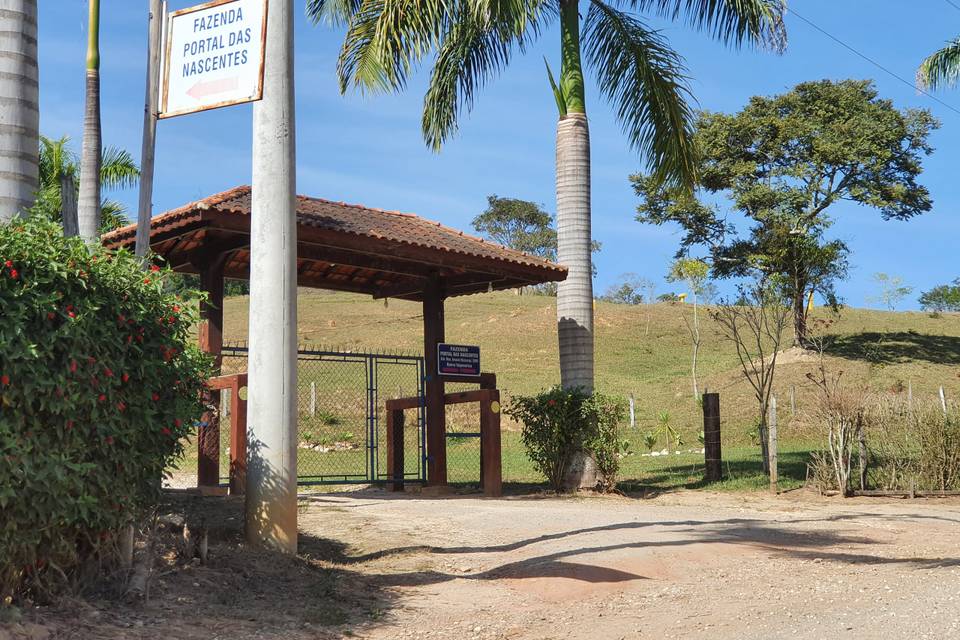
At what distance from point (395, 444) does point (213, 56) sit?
30.5ft

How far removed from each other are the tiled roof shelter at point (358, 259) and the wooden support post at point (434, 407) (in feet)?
0.05

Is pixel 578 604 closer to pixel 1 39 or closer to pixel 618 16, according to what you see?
pixel 1 39

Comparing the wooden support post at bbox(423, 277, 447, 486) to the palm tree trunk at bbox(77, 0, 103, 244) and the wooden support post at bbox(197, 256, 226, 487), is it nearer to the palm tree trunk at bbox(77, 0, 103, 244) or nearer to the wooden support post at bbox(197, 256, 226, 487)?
the wooden support post at bbox(197, 256, 226, 487)

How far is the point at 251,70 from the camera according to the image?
7391mm

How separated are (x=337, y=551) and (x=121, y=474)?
10.4 feet

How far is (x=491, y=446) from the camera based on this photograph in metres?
14.4

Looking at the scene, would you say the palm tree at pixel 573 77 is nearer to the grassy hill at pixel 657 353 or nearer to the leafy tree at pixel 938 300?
the grassy hill at pixel 657 353

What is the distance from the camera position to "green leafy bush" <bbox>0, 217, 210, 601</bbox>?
16.6ft

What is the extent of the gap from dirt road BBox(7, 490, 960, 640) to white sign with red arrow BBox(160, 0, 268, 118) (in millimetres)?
3612

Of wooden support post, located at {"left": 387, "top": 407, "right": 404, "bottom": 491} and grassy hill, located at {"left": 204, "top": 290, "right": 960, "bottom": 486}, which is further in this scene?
grassy hill, located at {"left": 204, "top": 290, "right": 960, "bottom": 486}

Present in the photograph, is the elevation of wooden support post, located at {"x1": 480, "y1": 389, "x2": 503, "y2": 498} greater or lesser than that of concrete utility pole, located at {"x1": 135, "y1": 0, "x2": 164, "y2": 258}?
lesser

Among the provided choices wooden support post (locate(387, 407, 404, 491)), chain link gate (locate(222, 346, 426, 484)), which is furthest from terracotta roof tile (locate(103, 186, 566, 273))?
wooden support post (locate(387, 407, 404, 491))

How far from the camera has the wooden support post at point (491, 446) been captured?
14.3 meters

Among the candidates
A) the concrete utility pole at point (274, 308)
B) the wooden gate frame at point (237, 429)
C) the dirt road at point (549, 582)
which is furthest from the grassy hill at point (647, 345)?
the concrete utility pole at point (274, 308)
